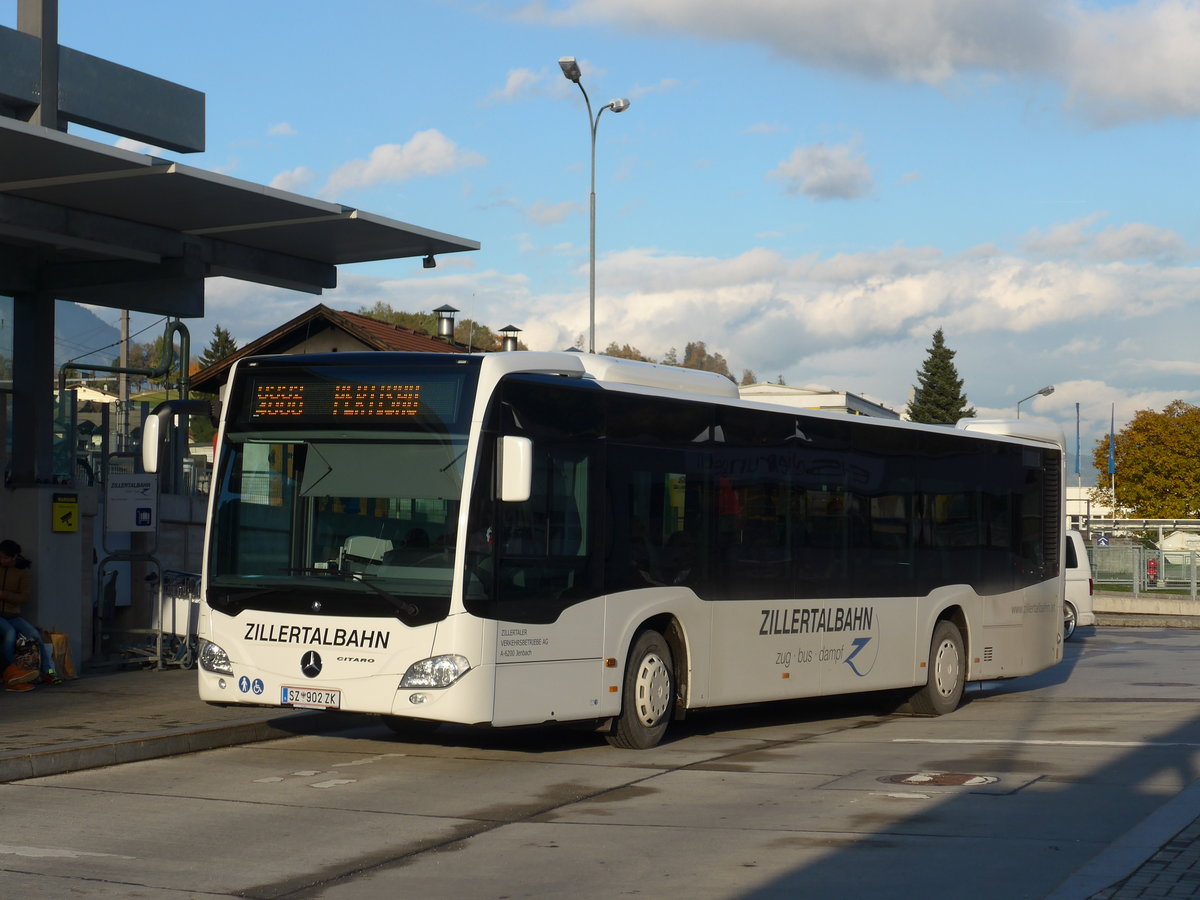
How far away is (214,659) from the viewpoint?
11250 millimetres

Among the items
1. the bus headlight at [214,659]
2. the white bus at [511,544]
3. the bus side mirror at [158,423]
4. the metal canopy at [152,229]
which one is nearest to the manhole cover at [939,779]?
the white bus at [511,544]

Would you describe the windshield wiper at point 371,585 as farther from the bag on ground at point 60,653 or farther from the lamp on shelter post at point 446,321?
the lamp on shelter post at point 446,321

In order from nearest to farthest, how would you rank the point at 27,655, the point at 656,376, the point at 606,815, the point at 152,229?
the point at 606,815 → the point at 656,376 → the point at 27,655 → the point at 152,229

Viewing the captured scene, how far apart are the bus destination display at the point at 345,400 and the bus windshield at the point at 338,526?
0.59 ft

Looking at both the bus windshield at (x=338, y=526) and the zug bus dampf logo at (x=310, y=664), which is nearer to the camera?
the bus windshield at (x=338, y=526)

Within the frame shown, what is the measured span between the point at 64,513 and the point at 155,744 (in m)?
5.24

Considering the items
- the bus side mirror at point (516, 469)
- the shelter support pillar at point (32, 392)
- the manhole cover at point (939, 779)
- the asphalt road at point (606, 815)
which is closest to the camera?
the asphalt road at point (606, 815)

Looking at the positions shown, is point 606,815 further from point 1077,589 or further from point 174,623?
point 1077,589

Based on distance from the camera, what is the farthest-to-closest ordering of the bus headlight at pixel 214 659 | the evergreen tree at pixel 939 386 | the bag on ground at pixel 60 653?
the evergreen tree at pixel 939 386 → the bag on ground at pixel 60 653 → the bus headlight at pixel 214 659

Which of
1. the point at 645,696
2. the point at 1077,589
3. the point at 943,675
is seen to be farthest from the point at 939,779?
the point at 1077,589

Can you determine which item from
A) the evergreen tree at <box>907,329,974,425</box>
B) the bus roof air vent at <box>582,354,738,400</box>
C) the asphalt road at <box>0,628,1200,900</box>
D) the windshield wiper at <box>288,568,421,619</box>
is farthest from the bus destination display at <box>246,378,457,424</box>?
the evergreen tree at <box>907,329,974,425</box>

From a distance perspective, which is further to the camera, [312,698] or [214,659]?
[214,659]

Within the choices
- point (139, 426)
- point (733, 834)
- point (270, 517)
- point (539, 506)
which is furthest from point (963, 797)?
point (139, 426)

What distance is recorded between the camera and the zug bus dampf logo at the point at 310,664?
10766 millimetres
